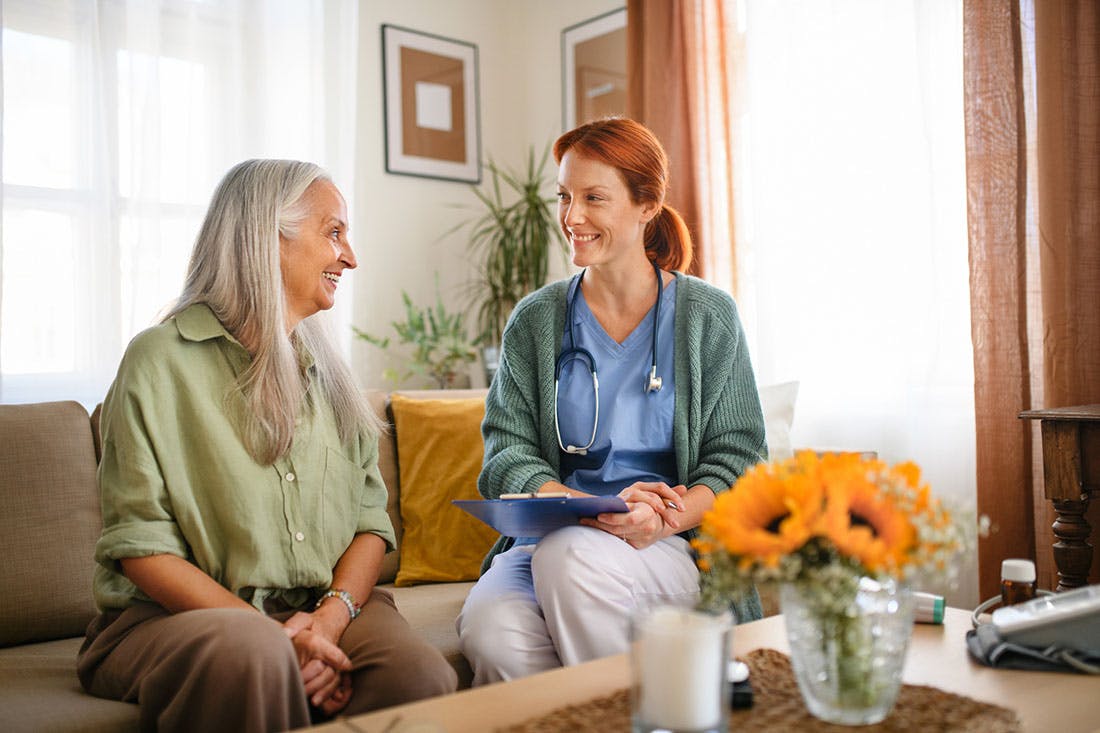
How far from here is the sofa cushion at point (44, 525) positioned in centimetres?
186

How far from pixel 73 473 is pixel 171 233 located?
1.31m

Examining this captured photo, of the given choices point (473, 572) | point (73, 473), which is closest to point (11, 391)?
point (73, 473)

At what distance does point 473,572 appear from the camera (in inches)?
91.6

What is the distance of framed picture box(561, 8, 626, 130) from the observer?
370cm

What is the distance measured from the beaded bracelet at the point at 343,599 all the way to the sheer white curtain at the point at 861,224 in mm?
1701

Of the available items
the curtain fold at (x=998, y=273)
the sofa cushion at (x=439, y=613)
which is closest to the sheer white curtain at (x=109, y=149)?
the sofa cushion at (x=439, y=613)

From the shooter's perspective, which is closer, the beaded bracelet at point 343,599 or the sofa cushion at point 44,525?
the beaded bracelet at point 343,599

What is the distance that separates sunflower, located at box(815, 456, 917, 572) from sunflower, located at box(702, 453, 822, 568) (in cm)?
2

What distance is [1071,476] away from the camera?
6.36 ft

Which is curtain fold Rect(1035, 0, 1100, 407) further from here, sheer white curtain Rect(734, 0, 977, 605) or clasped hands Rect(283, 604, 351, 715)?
clasped hands Rect(283, 604, 351, 715)

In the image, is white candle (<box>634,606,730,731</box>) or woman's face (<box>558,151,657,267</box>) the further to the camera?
woman's face (<box>558,151,657,267</box>)

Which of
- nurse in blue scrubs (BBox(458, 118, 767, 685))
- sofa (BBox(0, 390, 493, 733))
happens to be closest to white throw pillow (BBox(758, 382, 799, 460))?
nurse in blue scrubs (BBox(458, 118, 767, 685))

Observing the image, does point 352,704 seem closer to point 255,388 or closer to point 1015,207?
point 255,388

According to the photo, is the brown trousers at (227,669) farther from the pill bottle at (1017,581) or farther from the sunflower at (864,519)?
the pill bottle at (1017,581)
